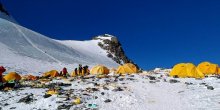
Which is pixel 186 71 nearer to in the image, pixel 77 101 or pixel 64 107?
pixel 77 101

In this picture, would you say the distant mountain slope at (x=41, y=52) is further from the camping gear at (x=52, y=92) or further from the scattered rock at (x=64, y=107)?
the scattered rock at (x=64, y=107)

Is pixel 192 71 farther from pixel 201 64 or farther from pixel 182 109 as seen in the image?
pixel 182 109

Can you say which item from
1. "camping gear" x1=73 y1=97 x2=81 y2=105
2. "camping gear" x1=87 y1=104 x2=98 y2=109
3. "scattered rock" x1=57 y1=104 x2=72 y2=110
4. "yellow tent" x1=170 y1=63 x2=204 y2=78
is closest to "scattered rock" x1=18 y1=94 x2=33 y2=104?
"scattered rock" x1=57 y1=104 x2=72 y2=110

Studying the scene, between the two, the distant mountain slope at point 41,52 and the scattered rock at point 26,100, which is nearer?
the scattered rock at point 26,100

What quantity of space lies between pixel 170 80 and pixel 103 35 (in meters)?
121

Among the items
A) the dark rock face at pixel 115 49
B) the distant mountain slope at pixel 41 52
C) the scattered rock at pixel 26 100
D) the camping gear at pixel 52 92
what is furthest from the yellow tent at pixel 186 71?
the dark rock face at pixel 115 49

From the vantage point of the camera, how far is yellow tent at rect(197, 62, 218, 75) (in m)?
39.5

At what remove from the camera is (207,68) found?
131 ft

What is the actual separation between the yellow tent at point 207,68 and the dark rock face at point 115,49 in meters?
85.4

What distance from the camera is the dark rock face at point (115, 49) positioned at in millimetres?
128887

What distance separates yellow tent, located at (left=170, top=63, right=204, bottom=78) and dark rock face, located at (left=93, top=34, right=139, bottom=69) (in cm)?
8837

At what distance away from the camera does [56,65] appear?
7612cm

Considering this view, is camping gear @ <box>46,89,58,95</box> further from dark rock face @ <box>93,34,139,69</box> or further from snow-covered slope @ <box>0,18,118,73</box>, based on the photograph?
dark rock face @ <box>93,34,139,69</box>

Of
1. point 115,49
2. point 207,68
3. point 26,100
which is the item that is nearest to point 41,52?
point 115,49
